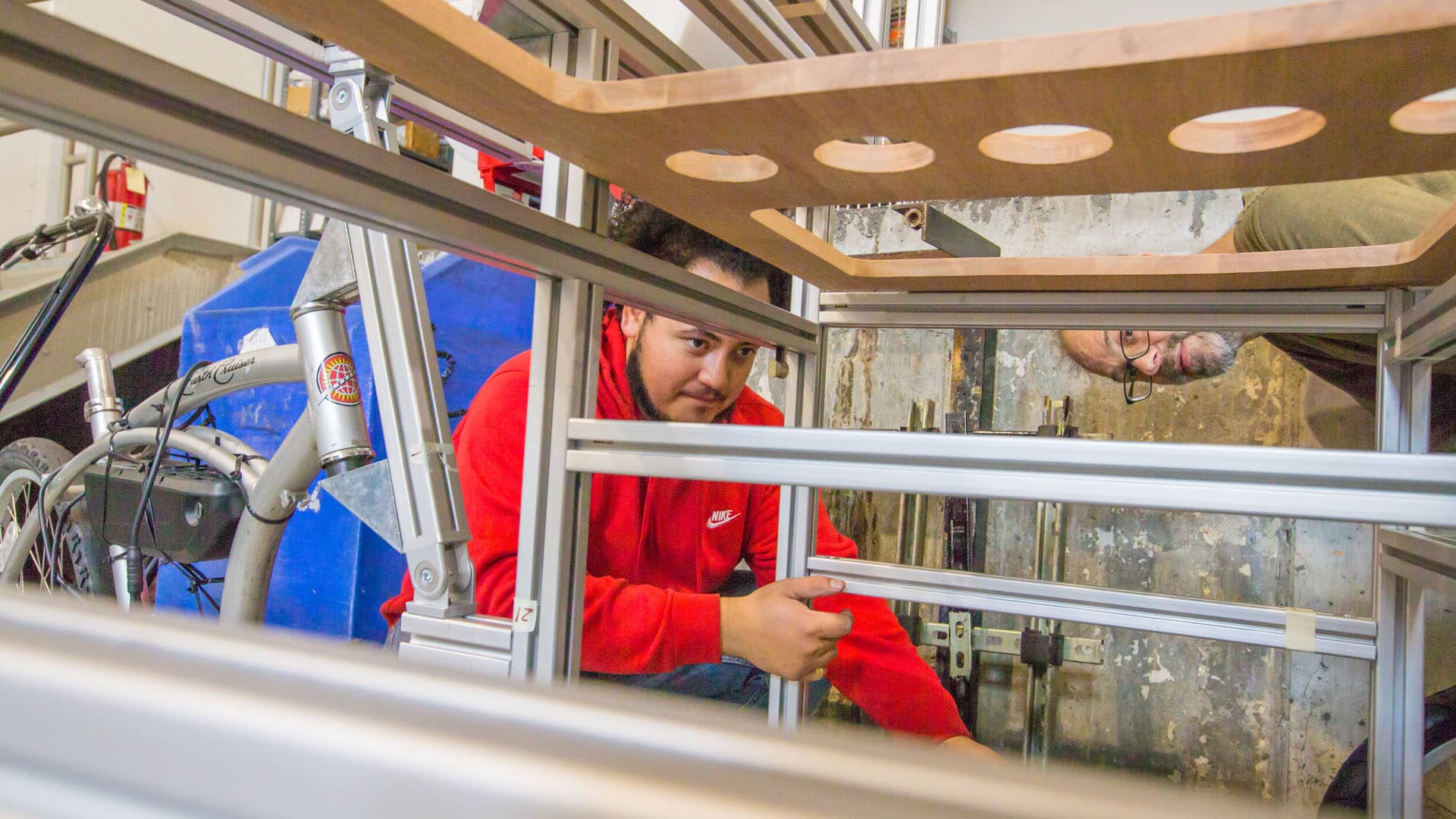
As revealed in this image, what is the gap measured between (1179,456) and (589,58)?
60 centimetres

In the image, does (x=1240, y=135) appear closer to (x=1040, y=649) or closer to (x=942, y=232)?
(x=942, y=232)

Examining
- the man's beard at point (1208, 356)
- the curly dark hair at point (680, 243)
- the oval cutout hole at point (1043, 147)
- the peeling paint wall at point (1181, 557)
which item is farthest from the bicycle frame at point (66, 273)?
the man's beard at point (1208, 356)

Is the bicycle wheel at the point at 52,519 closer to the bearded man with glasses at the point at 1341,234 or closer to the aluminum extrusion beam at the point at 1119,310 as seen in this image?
the aluminum extrusion beam at the point at 1119,310

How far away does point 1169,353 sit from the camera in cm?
237

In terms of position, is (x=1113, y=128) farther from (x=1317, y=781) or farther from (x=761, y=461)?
(x=1317, y=781)

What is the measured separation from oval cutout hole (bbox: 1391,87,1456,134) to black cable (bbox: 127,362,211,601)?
1.62 metres

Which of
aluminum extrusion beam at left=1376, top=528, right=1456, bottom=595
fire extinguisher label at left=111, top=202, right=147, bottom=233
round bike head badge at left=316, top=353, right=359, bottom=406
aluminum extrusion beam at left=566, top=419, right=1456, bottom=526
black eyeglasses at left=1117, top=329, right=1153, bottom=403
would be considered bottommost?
aluminum extrusion beam at left=1376, top=528, right=1456, bottom=595

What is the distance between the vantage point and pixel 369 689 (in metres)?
0.14

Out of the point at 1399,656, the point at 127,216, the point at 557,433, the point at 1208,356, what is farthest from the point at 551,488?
the point at 127,216

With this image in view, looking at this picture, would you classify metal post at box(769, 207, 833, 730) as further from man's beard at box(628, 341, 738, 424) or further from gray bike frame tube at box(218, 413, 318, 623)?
gray bike frame tube at box(218, 413, 318, 623)

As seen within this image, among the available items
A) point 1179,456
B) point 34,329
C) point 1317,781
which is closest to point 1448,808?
point 1317,781

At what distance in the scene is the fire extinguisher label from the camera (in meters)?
3.45

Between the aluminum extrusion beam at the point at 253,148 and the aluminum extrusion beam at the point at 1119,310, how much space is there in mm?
642

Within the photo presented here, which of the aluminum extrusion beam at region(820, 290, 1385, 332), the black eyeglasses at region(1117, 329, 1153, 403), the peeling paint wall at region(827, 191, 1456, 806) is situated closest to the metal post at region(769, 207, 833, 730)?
the aluminum extrusion beam at region(820, 290, 1385, 332)
